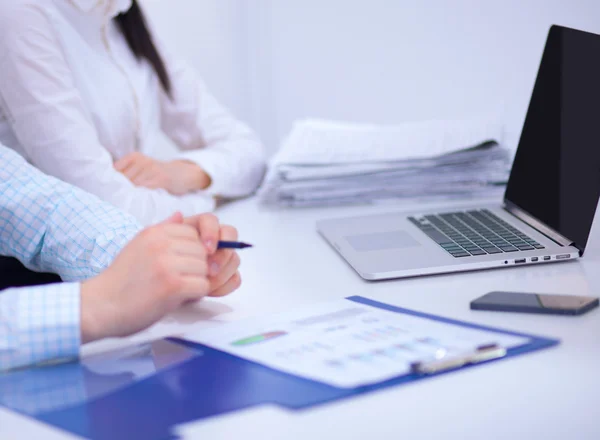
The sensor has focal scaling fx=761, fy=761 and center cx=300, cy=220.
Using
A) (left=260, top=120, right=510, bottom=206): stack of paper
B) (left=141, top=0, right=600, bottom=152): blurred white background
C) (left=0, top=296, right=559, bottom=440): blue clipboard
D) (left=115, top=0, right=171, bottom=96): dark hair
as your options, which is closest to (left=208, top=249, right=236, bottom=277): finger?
(left=0, top=296, right=559, bottom=440): blue clipboard

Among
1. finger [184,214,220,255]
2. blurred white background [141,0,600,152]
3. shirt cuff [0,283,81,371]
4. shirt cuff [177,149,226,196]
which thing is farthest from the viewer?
blurred white background [141,0,600,152]

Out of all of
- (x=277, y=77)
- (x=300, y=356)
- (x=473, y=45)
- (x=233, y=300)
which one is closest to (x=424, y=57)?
(x=473, y=45)

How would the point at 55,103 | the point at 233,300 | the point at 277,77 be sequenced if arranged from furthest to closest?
the point at 277,77 < the point at 55,103 < the point at 233,300

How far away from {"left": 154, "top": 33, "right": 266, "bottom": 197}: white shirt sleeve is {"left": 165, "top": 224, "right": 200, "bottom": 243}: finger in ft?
2.85

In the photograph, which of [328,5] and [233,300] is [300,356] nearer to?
[233,300]

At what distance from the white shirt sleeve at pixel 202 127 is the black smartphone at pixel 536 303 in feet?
2.98

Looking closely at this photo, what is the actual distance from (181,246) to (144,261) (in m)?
0.04

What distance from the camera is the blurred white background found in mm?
2039

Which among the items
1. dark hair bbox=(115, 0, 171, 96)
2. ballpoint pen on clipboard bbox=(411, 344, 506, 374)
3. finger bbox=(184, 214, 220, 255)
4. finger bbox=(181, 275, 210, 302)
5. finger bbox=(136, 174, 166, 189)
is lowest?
finger bbox=(136, 174, 166, 189)

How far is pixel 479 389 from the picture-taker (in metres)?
0.58

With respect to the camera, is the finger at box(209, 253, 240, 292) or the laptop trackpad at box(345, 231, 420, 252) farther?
the laptop trackpad at box(345, 231, 420, 252)

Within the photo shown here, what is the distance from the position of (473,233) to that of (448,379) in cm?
48

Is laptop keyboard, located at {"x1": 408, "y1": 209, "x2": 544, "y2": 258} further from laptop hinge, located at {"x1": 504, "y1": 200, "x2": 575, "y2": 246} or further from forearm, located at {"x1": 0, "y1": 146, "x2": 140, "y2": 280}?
forearm, located at {"x1": 0, "y1": 146, "x2": 140, "y2": 280}

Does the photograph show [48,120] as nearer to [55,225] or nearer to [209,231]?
[55,225]
